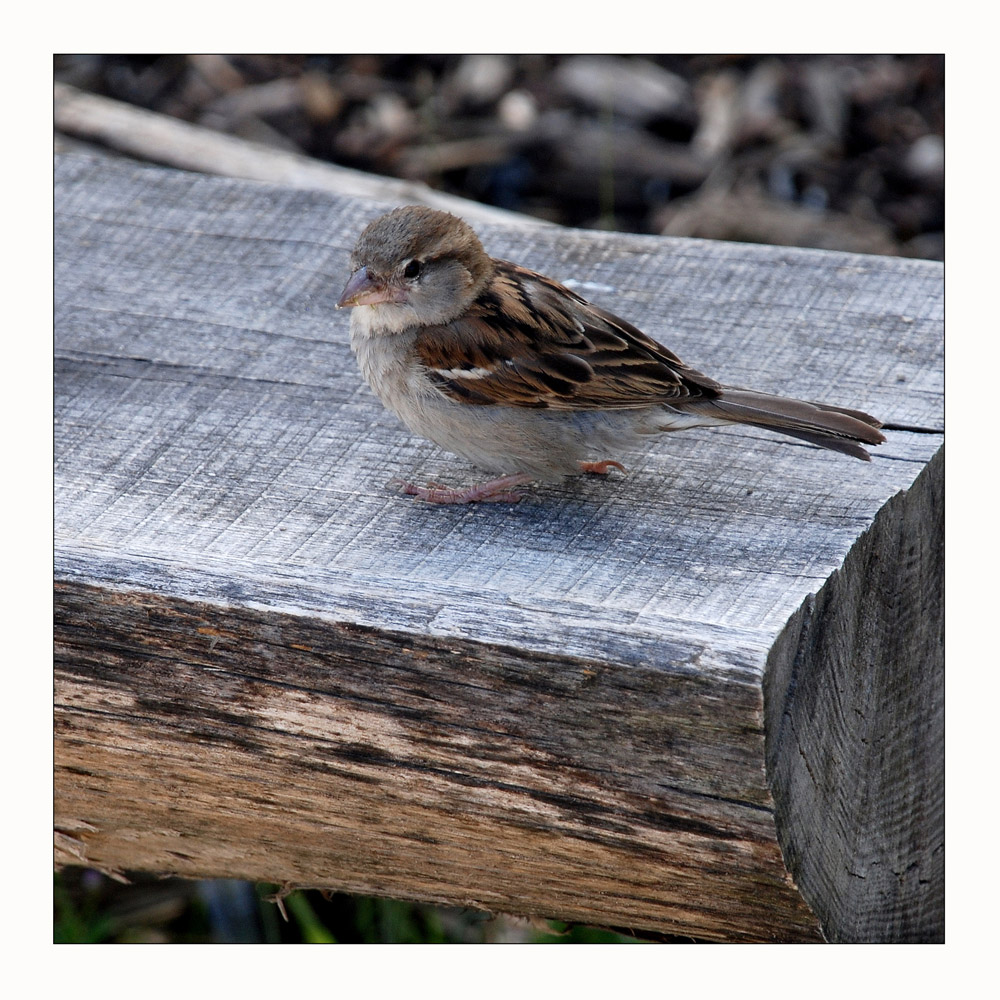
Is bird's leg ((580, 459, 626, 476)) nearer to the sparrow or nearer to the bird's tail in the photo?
the sparrow

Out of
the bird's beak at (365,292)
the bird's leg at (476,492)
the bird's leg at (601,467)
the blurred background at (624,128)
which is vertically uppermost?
the blurred background at (624,128)

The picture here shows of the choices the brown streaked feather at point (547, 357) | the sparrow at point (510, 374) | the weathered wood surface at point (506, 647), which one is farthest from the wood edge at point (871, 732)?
the brown streaked feather at point (547, 357)

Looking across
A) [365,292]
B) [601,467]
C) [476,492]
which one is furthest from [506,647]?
[365,292]

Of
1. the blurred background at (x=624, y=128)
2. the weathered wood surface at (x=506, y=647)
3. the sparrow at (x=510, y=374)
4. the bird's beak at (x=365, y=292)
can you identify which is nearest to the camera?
the weathered wood surface at (x=506, y=647)

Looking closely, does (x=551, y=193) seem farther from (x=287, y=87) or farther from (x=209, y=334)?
(x=209, y=334)

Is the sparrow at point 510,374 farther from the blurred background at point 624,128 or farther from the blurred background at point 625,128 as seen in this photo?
the blurred background at point 625,128


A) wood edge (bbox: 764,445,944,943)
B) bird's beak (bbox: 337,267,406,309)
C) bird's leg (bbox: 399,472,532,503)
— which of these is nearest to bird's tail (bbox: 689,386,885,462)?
wood edge (bbox: 764,445,944,943)

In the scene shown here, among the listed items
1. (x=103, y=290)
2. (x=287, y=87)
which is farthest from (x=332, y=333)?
(x=287, y=87)
